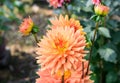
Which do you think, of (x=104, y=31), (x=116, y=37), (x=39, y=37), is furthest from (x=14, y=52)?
(x=104, y=31)

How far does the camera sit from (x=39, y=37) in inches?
134

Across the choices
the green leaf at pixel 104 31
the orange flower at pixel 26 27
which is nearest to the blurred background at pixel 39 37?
the green leaf at pixel 104 31

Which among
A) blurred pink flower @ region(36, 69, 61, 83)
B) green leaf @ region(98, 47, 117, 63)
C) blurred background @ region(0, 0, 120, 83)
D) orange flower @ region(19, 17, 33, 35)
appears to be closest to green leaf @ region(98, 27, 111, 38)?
blurred background @ region(0, 0, 120, 83)

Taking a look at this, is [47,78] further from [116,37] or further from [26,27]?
[116,37]

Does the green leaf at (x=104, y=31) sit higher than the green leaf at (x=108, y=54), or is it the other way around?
the green leaf at (x=104, y=31)

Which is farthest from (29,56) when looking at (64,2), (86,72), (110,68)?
(86,72)

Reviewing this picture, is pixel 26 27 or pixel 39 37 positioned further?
pixel 39 37

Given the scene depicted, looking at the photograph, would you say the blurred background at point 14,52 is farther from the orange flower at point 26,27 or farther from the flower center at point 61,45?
the flower center at point 61,45

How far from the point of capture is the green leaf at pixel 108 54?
84.4 inches

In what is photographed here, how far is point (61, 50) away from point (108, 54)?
965mm

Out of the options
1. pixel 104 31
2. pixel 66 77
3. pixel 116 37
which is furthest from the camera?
pixel 116 37

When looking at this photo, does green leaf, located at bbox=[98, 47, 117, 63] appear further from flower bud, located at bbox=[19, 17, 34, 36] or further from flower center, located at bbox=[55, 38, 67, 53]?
flower center, located at bbox=[55, 38, 67, 53]

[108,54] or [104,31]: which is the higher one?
[104,31]

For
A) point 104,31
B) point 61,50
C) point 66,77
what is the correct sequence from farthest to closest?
point 104,31, point 66,77, point 61,50
